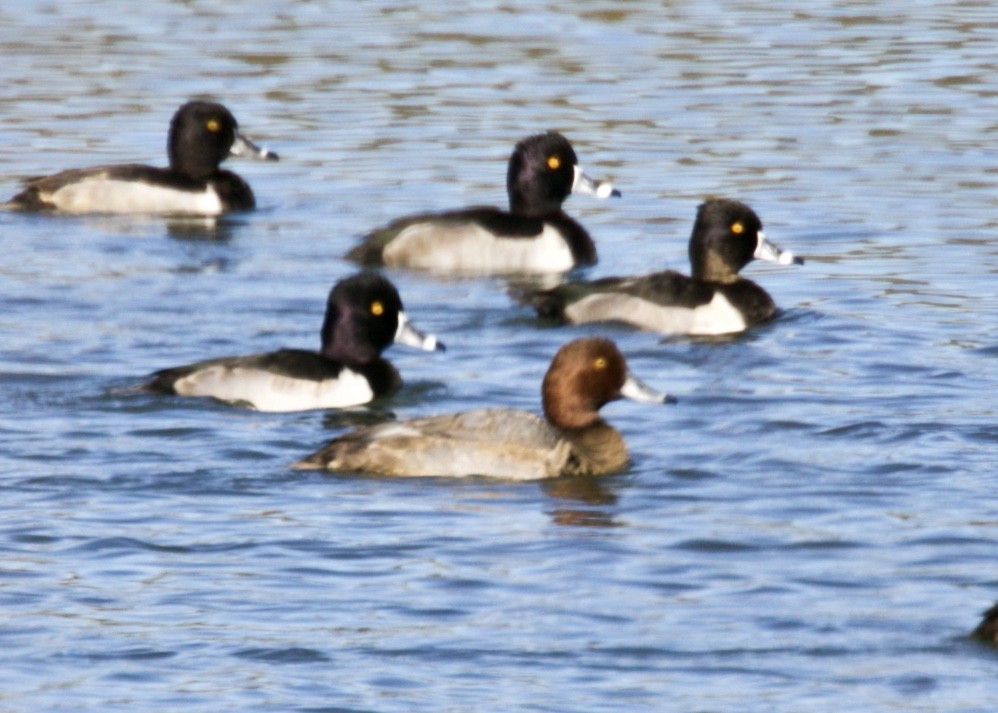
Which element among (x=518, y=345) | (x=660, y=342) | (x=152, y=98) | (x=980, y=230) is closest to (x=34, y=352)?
(x=518, y=345)

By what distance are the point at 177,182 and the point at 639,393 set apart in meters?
9.58

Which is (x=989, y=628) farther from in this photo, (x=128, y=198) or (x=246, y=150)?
(x=246, y=150)

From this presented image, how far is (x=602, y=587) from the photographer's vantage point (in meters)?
9.84

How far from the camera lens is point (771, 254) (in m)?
16.5

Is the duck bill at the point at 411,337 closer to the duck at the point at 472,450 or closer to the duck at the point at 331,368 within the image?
the duck at the point at 331,368

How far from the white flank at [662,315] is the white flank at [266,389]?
2541 mm

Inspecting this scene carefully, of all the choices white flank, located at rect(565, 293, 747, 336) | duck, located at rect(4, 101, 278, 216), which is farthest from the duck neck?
duck, located at rect(4, 101, 278, 216)

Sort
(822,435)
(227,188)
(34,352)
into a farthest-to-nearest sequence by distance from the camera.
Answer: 1. (227,188)
2. (34,352)
3. (822,435)

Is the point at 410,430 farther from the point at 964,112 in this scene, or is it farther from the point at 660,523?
the point at 964,112

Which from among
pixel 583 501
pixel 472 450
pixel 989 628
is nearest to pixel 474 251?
pixel 472 450

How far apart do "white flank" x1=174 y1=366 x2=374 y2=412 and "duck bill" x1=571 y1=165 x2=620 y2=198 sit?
5448 mm

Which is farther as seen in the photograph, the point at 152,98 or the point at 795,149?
the point at 152,98

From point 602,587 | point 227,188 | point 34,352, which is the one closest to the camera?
point 602,587

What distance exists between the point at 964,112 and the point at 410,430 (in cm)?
1310
